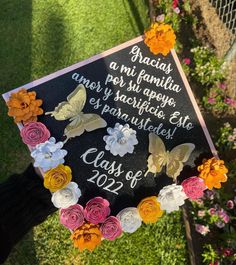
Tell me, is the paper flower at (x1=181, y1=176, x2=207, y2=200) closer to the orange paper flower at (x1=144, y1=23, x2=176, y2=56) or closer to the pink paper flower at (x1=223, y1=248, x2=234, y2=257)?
the orange paper flower at (x1=144, y1=23, x2=176, y2=56)

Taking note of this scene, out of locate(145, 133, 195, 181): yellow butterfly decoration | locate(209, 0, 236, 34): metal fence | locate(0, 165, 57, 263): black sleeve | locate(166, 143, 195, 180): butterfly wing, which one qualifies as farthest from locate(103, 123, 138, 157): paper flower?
locate(209, 0, 236, 34): metal fence

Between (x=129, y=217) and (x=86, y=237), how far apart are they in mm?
245

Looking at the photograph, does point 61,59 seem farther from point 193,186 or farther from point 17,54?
point 193,186

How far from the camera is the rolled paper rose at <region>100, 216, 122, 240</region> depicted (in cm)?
214

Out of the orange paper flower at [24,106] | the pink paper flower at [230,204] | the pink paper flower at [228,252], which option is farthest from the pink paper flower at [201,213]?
the orange paper flower at [24,106]

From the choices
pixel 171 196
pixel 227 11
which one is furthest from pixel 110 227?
pixel 227 11

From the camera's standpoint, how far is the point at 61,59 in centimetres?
418

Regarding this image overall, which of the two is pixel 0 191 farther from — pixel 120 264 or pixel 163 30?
pixel 120 264

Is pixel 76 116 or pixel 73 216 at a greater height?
pixel 76 116

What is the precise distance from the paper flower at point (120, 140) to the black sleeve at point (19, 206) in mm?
457

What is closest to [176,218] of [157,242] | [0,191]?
[157,242]

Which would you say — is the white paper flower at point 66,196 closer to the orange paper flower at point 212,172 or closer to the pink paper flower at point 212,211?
the orange paper flower at point 212,172

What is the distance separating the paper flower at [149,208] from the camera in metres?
2.18

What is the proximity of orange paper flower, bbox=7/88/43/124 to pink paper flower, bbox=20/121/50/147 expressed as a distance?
1.9 inches
